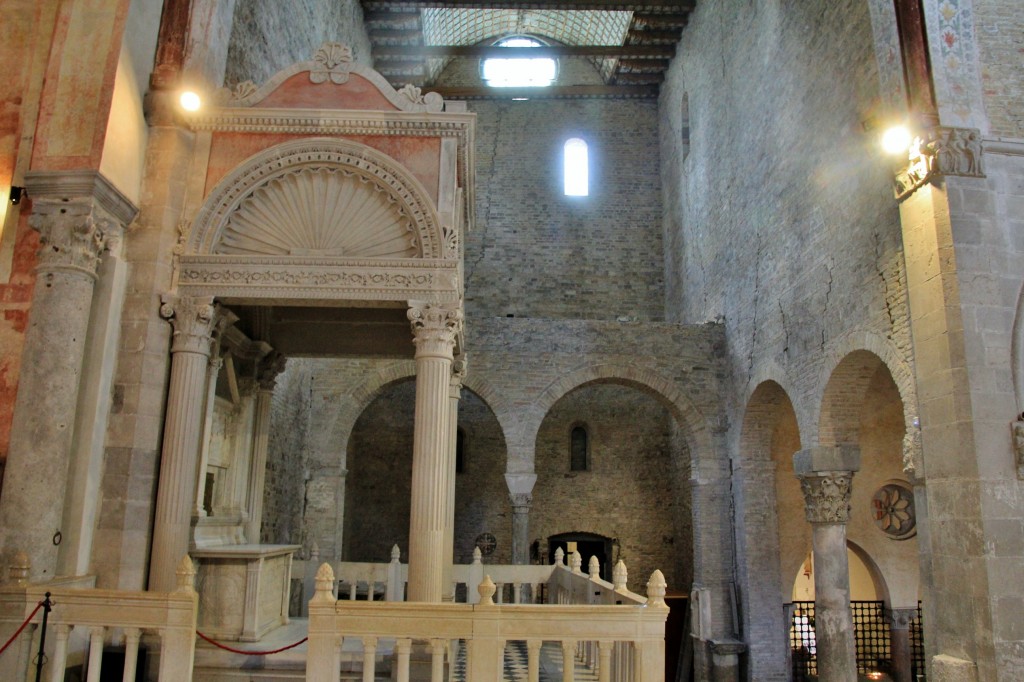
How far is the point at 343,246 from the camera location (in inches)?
301

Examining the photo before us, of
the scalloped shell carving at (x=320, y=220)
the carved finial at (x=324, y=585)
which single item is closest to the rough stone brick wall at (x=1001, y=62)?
the scalloped shell carving at (x=320, y=220)

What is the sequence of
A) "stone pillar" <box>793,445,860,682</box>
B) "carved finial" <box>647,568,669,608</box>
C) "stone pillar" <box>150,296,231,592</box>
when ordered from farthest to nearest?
"stone pillar" <box>793,445,860,682</box>
"stone pillar" <box>150,296,231,592</box>
"carved finial" <box>647,568,669,608</box>

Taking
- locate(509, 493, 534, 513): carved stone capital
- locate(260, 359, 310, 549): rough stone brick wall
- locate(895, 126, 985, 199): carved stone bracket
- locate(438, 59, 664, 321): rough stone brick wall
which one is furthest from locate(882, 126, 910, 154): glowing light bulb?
locate(438, 59, 664, 321): rough stone brick wall

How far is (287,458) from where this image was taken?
44.6 feet

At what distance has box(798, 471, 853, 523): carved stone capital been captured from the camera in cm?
1106

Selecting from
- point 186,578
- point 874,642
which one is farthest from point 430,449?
point 874,642

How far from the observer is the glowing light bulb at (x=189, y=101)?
7.62 metres

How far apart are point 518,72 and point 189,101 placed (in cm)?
1803

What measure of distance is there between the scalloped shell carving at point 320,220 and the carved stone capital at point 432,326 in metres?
0.61

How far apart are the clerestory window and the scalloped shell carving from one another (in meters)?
17.5

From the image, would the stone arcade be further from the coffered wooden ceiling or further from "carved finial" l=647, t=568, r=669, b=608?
the coffered wooden ceiling

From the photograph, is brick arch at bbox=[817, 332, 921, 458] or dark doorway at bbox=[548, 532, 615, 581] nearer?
brick arch at bbox=[817, 332, 921, 458]

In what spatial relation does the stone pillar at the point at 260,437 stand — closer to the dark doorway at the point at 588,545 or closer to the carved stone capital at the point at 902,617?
the carved stone capital at the point at 902,617

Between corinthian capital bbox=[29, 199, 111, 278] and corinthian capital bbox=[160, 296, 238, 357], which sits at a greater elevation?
corinthian capital bbox=[29, 199, 111, 278]
